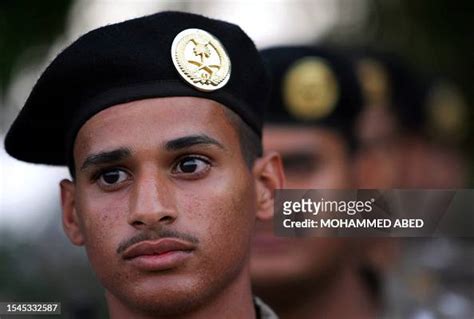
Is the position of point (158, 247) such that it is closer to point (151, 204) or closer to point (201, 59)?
point (151, 204)

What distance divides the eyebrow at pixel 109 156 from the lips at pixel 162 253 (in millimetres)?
192

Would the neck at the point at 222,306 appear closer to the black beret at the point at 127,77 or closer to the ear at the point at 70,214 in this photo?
the ear at the point at 70,214

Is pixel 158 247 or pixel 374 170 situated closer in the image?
pixel 158 247

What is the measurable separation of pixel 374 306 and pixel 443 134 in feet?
3.36

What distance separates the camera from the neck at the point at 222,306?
244 centimetres

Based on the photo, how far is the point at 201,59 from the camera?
249 cm

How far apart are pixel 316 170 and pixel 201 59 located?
3.53 feet

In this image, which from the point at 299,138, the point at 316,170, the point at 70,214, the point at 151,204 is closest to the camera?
the point at 151,204

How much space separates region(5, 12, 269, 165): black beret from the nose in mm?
197

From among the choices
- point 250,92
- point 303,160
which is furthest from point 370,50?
point 250,92

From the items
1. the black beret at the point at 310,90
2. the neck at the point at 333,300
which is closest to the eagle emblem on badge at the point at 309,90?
the black beret at the point at 310,90

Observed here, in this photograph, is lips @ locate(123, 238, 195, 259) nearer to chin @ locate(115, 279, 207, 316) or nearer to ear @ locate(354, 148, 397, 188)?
chin @ locate(115, 279, 207, 316)

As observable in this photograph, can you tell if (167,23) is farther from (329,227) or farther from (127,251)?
(329,227)

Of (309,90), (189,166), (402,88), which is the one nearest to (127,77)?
(189,166)
